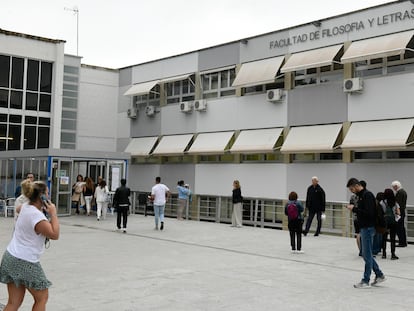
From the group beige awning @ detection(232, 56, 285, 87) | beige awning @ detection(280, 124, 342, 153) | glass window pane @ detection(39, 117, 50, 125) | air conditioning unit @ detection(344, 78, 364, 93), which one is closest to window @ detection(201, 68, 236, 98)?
beige awning @ detection(232, 56, 285, 87)

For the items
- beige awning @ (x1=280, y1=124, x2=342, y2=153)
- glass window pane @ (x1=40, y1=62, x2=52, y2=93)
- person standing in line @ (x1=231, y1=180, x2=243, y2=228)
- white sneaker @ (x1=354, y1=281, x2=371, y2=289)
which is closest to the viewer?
white sneaker @ (x1=354, y1=281, x2=371, y2=289)

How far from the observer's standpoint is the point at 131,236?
49.3 feet

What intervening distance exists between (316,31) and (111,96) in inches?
510

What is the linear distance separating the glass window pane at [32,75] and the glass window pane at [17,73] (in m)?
0.35

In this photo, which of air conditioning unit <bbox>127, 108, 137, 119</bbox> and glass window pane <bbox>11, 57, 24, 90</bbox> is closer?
glass window pane <bbox>11, 57, 24, 90</bbox>

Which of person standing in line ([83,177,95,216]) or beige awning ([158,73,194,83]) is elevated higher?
beige awning ([158,73,194,83])

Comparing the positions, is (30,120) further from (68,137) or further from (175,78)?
(175,78)

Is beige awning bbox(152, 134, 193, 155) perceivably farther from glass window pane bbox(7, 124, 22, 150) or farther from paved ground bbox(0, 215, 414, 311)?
A: paved ground bbox(0, 215, 414, 311)

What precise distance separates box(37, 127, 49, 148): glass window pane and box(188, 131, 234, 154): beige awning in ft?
25.5

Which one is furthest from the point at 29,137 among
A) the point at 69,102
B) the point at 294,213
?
the point at 294,213

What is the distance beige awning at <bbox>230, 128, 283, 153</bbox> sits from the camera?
64.7 ft

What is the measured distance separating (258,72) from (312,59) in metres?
2.58

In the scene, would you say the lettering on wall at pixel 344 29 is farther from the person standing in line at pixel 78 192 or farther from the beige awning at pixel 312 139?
the person standing in line at pixel 78 192

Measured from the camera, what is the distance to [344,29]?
59.4 ft
